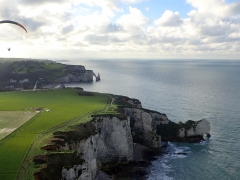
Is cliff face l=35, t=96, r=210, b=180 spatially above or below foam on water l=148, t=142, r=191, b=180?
above

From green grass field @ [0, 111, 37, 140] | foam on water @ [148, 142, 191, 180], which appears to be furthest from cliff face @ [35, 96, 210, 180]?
green grass field @ [0, 111, 37, 140]

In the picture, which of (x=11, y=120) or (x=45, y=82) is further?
(x=45, y=82)

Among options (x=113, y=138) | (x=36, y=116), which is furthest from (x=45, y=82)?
(x=113, y=138)

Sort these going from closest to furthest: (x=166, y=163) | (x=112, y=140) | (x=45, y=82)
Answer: (x=166, y=163), (x=112, y=140), (x=45, y=82)

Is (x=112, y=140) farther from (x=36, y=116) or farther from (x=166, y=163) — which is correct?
(x=36, y=116)

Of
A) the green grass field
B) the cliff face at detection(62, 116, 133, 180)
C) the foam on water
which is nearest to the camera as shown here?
the green grass field

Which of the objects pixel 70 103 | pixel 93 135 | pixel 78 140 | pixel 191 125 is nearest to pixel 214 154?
pixel 191 125

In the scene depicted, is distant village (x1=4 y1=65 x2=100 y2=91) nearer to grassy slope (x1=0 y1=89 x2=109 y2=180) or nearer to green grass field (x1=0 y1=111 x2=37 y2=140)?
grassy slope (x1=0 y1=89 x2=109 y2=180)
